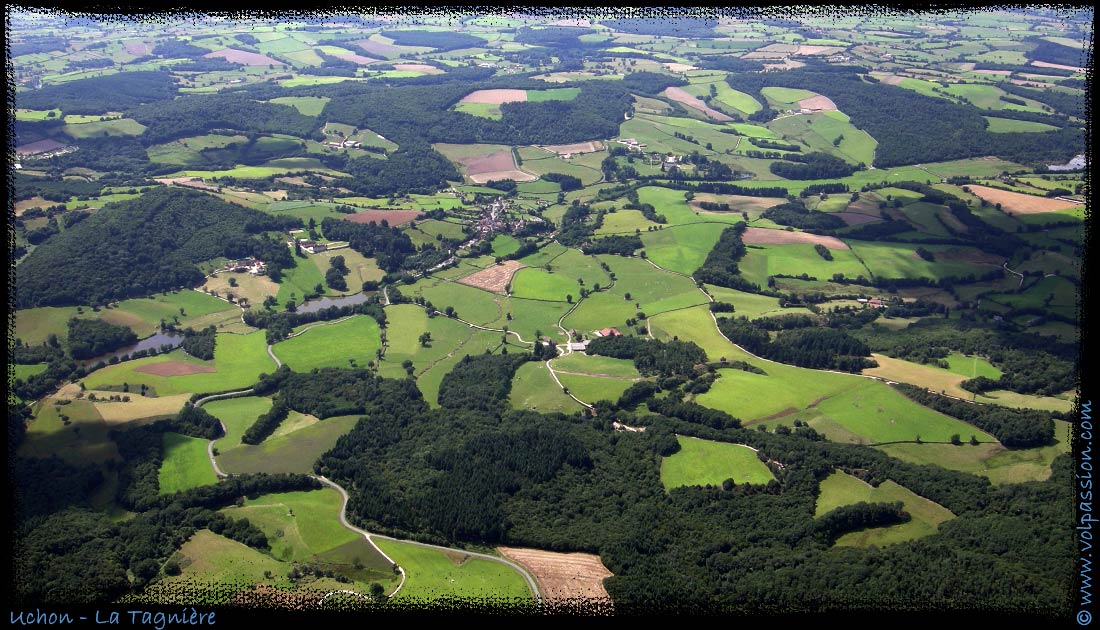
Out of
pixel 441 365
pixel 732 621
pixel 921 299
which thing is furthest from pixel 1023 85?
pixel 732 621

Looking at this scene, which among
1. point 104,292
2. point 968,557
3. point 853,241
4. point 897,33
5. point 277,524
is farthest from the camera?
point 897,33

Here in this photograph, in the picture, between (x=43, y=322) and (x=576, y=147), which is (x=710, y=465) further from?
(x=576, y=147)

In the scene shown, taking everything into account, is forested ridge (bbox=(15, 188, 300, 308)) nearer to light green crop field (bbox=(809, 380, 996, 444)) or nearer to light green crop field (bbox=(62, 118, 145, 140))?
light green crop field (bbox=(62, 118, 145, 140))

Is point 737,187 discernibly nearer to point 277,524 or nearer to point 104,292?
point 104,292

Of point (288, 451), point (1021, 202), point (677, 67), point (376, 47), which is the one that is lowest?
point (288, 451)

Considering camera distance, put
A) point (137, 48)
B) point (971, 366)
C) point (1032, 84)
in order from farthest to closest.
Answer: point (137, 48)
point (1032, 84)
point (971, 366)

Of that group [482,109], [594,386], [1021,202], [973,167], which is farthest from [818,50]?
[594,386]
